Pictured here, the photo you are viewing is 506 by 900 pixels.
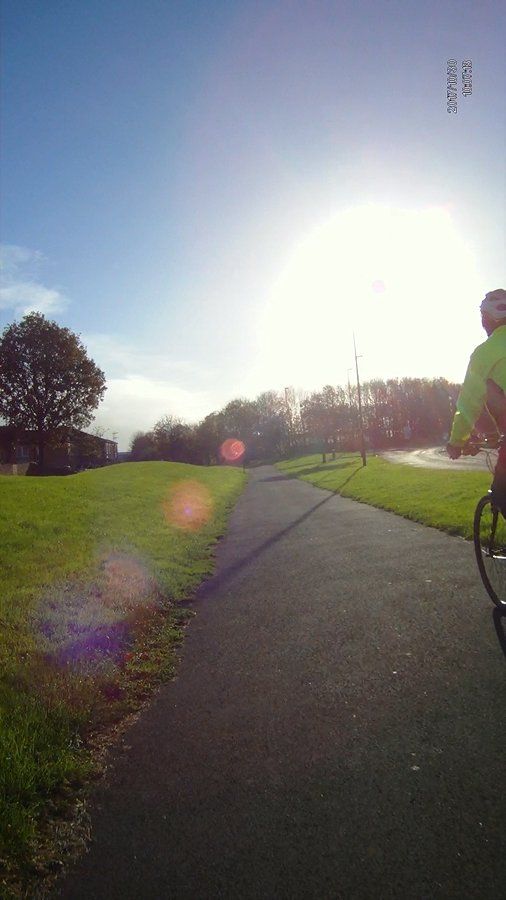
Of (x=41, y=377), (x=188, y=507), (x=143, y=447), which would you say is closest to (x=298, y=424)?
(x=143, y=447)

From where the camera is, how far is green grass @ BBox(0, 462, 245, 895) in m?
3.15

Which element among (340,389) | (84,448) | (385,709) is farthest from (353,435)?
(385,709)

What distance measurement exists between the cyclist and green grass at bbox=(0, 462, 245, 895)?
10.5 ft

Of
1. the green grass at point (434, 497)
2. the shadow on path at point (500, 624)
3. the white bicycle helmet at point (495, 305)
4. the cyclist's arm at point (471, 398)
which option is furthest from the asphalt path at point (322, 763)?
the green grass at point (434, 497)

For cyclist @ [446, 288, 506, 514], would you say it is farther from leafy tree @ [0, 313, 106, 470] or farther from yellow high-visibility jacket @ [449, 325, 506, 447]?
leafy tree @ [0, 313, 106, 470]

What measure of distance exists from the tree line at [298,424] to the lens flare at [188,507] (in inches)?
2509

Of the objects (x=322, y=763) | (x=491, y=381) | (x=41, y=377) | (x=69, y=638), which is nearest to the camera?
(x=322, y=763)

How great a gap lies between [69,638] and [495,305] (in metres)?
4.75

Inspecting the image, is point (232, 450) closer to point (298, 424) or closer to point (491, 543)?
point (298, 424)

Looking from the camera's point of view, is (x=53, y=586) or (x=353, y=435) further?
(x=353, y=435)

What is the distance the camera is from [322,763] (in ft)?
10.1

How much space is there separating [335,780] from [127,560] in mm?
7319

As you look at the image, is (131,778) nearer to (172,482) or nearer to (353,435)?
(172,482)

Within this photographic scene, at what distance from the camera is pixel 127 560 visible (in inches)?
385
